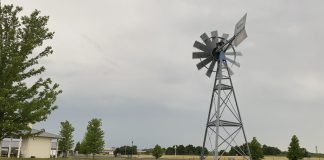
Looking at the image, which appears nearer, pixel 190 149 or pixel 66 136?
pixel 66 136

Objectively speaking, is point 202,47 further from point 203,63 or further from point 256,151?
point 256,151

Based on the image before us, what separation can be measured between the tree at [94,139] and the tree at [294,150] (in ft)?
106

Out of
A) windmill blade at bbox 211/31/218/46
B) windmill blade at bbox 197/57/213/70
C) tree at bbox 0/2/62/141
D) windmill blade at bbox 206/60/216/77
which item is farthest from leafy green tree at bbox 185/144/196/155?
tree at bbox 0/2/62/141

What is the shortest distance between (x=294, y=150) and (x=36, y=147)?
136 ft

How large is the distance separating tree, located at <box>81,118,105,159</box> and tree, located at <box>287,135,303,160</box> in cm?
3219

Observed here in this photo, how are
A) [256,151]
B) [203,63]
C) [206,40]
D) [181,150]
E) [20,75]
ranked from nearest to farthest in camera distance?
[20,75] → [206,40] → [203,63] → [256,151] → [181,150]

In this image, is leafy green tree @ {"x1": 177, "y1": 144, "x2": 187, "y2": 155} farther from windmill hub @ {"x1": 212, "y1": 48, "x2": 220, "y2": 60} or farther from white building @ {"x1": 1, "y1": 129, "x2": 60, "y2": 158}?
windmill hub @ {"x1": 212, "y1": 48, "x2": 220, "y2": 60}

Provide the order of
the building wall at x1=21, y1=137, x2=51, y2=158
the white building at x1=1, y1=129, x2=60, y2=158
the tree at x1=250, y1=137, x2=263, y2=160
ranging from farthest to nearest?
the tree at x1=250, y1=137, x2=263, y2=160
the building wall at x1=21, y1=137, x2=51, y2=158
the white building at x1=1, y1=129, x2=60, y2=158

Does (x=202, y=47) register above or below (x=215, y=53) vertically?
above

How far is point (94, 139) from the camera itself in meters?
59.6

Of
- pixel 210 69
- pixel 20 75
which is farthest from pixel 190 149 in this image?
pixel 20 75

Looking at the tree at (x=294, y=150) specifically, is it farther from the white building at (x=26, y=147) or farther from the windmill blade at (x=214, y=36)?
the white building at (x=26, y=147)

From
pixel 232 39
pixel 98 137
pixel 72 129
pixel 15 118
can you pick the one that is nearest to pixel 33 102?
pixel 15 118

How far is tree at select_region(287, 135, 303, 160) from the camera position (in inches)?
2296
